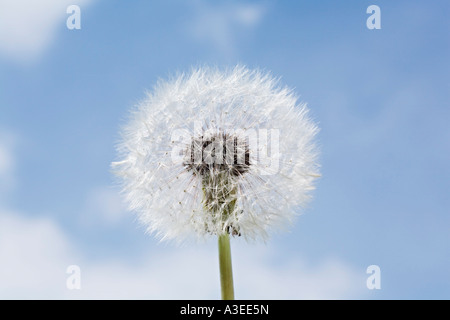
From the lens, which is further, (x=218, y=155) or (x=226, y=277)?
(x=218, y=155)

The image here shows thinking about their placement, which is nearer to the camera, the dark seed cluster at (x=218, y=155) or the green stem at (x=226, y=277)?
the green stem at (x=226, y=277)

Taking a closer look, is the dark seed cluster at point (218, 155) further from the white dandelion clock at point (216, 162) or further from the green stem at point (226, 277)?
the green stem at point (226, 277)

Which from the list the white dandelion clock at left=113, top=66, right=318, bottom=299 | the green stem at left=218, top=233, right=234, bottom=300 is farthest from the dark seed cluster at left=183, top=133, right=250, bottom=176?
the green stem at left=218, top=233, right=234, bottom=300

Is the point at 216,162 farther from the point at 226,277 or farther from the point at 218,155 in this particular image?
the point at 226,277

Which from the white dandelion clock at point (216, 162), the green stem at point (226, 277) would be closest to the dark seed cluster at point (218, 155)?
the white dandelion clock at point (216, 162)

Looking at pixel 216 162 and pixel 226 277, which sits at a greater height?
pixel 216 162

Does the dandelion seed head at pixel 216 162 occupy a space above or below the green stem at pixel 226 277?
above

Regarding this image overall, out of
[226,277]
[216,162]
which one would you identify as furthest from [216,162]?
[226,277]
